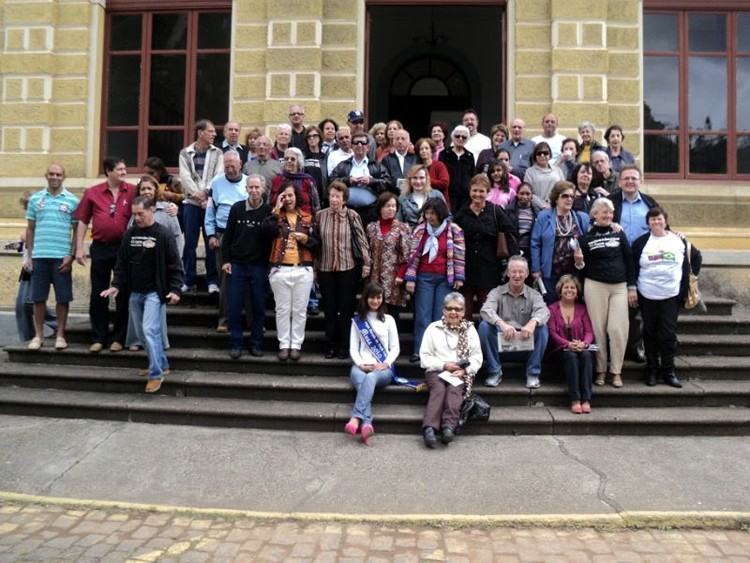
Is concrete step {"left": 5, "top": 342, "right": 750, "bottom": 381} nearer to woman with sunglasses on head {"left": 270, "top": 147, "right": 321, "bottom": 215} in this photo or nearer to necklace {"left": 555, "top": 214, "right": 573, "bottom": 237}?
necklace {"left": 555, "top": 214, "right": 573, "bottom": 237}

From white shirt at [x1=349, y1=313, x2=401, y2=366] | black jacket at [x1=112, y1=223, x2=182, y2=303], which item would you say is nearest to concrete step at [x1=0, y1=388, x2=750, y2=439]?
white shirt at [x1=349, y1=313, x2=401, y2=366]

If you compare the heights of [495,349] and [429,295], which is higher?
[429,295]

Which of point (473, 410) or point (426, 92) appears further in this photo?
point (426, 92)

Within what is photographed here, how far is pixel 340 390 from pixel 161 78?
733 centimetres

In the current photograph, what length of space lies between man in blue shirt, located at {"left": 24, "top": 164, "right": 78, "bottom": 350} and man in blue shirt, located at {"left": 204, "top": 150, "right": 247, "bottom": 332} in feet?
5.01

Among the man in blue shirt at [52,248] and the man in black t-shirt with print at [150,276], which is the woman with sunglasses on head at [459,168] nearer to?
the man in black t-shirt with print at [150,276]

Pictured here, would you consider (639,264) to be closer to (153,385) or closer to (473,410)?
(473,410)

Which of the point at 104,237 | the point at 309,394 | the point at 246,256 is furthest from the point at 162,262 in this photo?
the point at 309,394

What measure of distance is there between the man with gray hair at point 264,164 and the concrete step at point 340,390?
240cm

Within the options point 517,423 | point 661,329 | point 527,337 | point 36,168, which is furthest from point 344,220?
point 36,168

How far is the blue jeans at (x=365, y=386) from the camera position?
219 inches

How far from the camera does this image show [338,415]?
18.8 feet

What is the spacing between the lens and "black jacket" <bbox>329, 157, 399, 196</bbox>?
7172 mm

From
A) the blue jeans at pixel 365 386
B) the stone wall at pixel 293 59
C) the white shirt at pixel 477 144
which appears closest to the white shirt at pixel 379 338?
the blue jeans at pixel 365 386
